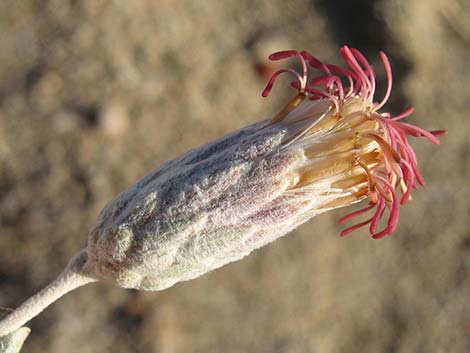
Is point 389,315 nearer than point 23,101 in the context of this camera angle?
No

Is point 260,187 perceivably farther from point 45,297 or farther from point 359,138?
point 45,297

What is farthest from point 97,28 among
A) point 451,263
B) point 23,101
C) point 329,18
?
point 451,263

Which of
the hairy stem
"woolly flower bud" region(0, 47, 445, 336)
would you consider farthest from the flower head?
the hairy stem

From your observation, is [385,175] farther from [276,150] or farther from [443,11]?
[443,11]

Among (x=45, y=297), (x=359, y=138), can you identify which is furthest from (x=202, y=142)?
(x=359, y=138)

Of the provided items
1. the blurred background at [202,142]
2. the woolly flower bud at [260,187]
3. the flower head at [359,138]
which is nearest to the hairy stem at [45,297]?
the woolly flower bud at [260,187]

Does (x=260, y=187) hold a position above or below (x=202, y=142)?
above
